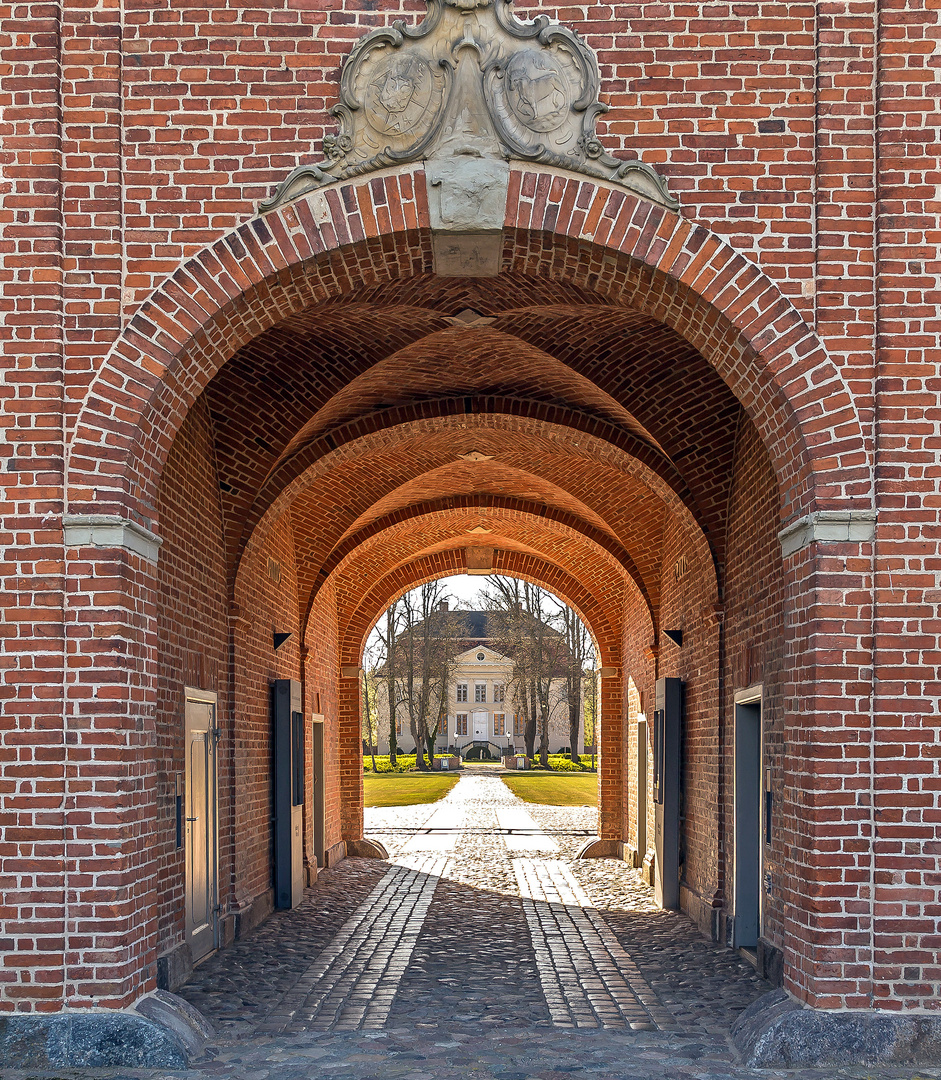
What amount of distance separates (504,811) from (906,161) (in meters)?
20.2

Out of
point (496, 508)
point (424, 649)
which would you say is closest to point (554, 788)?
point (424, 649)

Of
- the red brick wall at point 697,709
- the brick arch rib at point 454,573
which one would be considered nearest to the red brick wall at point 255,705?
the red brick wall at point 697,709

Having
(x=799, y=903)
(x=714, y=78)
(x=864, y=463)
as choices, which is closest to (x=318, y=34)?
(x=714, y=78)

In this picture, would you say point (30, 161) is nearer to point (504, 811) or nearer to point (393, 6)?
point (393, 6)

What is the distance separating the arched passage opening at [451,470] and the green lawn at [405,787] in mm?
12044

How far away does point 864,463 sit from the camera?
21.1 feet

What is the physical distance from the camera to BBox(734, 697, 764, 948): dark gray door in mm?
9312

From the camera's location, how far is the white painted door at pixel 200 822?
8.61 m

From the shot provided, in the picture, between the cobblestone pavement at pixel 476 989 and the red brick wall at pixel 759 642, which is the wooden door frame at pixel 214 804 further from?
the red brick wall at pixel 759 642

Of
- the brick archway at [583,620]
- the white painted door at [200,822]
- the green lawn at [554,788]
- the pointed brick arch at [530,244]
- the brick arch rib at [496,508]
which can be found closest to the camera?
the pointed brick arch at [530,244]

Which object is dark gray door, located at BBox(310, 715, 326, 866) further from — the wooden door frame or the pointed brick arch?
the pointed brick arch

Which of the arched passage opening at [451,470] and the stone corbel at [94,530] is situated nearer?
the stone corbel at [94,530]

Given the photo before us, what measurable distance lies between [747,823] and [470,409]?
4.59 metres

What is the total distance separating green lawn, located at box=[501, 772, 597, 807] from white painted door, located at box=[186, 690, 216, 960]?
1846 cm
